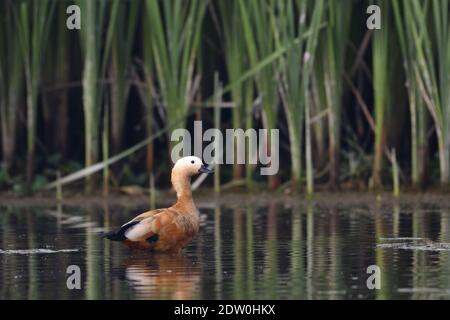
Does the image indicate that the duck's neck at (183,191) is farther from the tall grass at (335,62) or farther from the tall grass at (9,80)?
the tall grass at (9,80)

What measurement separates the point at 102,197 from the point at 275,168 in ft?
5.73

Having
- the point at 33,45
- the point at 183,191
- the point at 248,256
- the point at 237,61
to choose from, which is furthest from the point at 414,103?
the point at 248,256

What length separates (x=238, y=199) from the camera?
1490 centimetres

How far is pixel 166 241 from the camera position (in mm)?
10180

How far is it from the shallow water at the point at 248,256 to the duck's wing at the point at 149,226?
0.53 feet

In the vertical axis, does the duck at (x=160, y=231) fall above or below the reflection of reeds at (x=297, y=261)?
above

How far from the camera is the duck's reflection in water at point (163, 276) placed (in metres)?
8.34

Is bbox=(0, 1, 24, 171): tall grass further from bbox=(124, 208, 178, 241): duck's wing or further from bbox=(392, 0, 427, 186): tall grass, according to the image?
bbox=(124, 208, 178, 241): duck's wing

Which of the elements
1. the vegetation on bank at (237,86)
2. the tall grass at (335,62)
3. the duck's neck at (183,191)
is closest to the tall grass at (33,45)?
the vegetation on bank at (237,86)

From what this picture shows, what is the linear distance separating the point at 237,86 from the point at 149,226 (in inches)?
204

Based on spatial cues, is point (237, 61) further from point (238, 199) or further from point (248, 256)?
point (248, 256)

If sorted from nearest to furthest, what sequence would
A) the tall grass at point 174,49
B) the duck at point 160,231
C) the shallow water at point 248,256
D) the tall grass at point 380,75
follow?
the shallow water at point 248,256 < the duck at point 160,231 < the tall grass at point 380,75 < the tall grass at point 174,49

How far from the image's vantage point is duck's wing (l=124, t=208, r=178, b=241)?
33.2ft

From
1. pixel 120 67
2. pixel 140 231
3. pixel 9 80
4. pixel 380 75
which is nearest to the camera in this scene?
pixel 140 231
